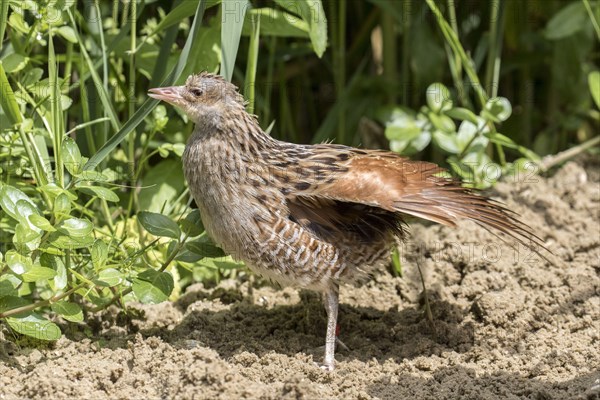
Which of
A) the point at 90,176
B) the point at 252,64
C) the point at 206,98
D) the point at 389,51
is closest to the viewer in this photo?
the point at 90,176

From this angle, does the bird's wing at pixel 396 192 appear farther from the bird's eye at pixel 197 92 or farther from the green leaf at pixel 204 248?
the bird's eye at pixel 197 92

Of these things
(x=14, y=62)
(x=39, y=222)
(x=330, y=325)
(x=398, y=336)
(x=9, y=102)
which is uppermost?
(x=14, y=62)

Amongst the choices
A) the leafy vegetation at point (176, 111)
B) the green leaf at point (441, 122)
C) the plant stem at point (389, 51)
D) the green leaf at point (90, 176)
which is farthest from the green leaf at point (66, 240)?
the plant stem at point (389, 51)

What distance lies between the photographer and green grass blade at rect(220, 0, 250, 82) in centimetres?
409

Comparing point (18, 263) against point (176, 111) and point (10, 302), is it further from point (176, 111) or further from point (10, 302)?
point (176, 111)

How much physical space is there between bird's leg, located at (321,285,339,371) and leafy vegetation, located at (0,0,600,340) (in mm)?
507

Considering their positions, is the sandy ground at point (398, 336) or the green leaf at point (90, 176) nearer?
the sandy ground at point (398, 336)

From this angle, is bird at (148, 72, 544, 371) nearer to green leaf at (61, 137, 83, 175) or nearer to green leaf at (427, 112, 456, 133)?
green leaf at (61, 137, 83, 175)

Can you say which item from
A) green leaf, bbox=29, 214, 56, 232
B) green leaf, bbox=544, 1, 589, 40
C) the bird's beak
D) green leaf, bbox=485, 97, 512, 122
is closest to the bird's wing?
the bird's beak

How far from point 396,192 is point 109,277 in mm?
1259

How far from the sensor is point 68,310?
3.90 meters

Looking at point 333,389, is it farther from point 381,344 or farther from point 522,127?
point 522,127

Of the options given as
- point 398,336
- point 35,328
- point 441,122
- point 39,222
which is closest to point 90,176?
point 39,222

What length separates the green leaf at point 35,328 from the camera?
383 centimetres
